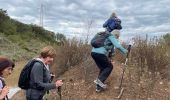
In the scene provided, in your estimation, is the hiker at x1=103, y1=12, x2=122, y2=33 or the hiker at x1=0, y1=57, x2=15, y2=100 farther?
the hiker at x1=103, y1=12, x2=122, y2=33

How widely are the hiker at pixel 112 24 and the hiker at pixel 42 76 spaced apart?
3.82m

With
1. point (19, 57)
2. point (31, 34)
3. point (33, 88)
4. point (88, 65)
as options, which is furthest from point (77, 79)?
point (31, 34)

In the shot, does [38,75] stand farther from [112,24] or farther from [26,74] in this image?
[112,24]

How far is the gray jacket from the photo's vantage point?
21.2 feet

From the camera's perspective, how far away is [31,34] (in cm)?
5056

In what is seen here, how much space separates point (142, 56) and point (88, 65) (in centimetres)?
163

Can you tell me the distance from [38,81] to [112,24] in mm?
4106

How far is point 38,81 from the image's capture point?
648cm

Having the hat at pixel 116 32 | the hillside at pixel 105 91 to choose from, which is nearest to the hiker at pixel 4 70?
the hat at pixel 116 32

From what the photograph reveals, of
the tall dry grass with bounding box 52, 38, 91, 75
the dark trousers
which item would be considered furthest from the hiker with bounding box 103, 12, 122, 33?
the tall dry grass with bounding box 52, 38, 91, 75

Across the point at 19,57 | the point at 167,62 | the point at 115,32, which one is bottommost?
the point at 19,57

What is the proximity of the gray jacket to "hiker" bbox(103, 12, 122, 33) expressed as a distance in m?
3.83

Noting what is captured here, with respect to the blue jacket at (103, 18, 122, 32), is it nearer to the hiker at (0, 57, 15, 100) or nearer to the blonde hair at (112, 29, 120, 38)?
the blonde hair at (112, 29, 120, 38)

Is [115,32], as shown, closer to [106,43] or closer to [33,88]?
[106,43]
